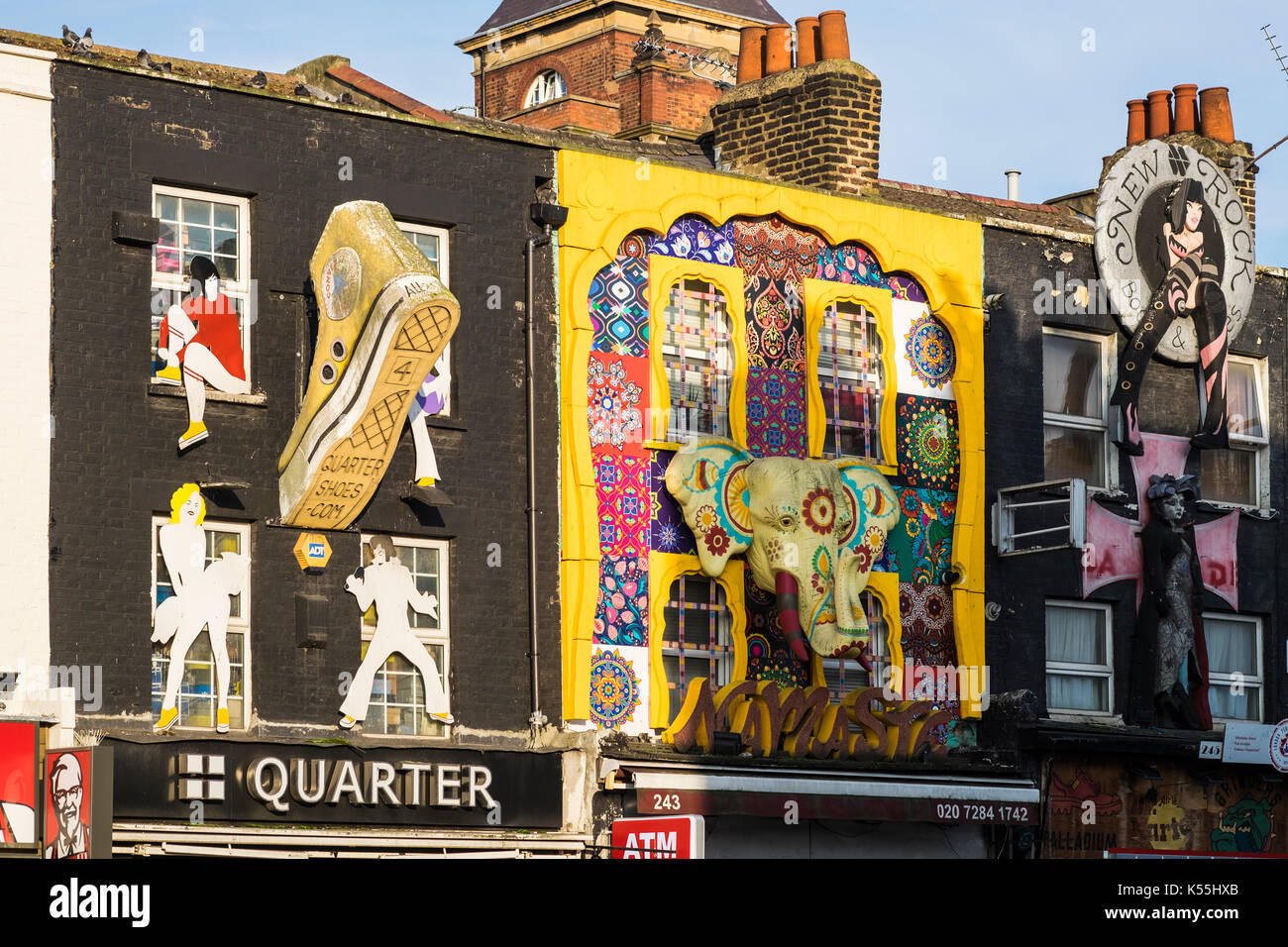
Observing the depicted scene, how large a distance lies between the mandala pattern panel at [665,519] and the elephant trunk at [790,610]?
3.34 feet

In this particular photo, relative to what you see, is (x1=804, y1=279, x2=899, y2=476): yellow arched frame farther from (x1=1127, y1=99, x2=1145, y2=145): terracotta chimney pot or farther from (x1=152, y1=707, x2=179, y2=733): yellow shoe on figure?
(x1=152, y1=707, x2=179, y2=733): yellow shoe on figure

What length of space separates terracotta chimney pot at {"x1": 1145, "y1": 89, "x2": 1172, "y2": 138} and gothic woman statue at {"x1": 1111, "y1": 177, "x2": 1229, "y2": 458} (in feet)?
6.08

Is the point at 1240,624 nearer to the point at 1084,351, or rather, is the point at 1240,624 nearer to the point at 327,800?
the point at 1084,351

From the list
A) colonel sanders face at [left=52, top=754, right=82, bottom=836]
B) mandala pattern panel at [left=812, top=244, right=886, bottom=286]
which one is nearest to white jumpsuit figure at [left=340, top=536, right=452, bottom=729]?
colonel sanders face at [left=52, top=754, right=82, bottom=836]

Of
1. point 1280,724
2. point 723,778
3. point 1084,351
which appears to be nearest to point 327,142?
point 723,778

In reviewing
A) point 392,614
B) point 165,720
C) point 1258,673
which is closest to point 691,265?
point 392,614

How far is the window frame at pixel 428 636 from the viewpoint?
22438 millimetres

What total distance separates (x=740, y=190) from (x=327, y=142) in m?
5.26

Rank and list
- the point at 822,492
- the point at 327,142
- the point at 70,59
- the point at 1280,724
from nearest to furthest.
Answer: the point at 70,59 → the point at 327,142 → the point at 822,492 → the point at 1280,724

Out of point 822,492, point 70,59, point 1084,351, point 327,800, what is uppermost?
point 70,59

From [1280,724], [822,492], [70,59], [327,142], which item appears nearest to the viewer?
[70,59]

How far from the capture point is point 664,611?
24.6 m

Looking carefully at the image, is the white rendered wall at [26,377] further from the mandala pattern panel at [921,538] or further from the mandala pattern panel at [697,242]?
the mandala pattern panel at [921,538]

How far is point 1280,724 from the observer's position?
28.5 metres
